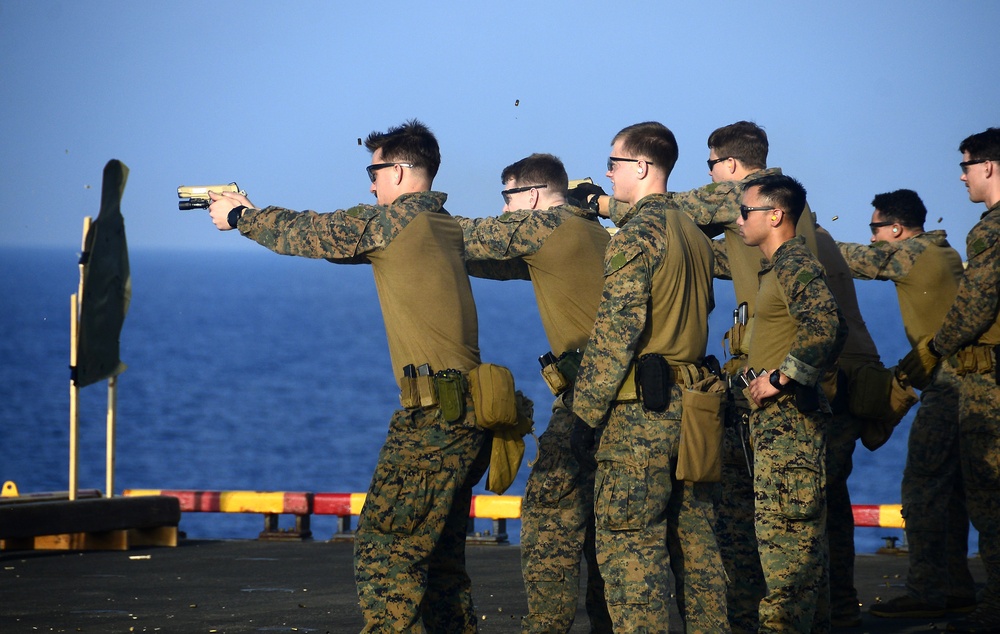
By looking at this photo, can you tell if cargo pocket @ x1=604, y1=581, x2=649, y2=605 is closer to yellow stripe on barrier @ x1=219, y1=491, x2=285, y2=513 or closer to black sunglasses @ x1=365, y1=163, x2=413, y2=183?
black sunglasses @ x1=365, y1=163, x2=413, y2=183

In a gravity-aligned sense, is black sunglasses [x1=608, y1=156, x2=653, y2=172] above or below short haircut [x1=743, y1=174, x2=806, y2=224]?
above

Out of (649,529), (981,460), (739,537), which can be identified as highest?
(981,460)

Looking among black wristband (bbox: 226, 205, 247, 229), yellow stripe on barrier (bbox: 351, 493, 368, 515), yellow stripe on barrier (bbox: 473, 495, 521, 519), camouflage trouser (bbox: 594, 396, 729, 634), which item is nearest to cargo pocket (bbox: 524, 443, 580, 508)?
camouflage trouser (bbox: 594, 396, 729, 634)

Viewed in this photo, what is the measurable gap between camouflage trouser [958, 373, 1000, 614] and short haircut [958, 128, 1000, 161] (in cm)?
121

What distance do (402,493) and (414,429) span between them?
0.30 m

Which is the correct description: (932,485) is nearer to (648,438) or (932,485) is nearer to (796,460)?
(796,460)

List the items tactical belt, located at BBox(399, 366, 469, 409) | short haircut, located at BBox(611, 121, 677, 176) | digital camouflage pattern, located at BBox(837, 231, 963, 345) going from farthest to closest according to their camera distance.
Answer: digital camouflage pattern, located at BBox(837, 231, 963, 345)
short haircut, located at BBox(611, 121, 677, 176)
tactical belt, located at BBox(399, 366, 469, 409)

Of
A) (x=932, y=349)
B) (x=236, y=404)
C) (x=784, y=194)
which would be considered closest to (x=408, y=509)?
(x=784, y=194)

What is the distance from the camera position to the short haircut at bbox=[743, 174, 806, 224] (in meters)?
6.94

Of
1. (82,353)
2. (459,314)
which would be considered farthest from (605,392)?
(82,353)

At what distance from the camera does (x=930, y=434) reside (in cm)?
828

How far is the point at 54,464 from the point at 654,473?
3668 centimetres

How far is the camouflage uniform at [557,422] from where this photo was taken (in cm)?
696

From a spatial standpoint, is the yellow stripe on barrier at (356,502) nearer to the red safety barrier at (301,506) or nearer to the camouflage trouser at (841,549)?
the red safety barrier at (301,506)
